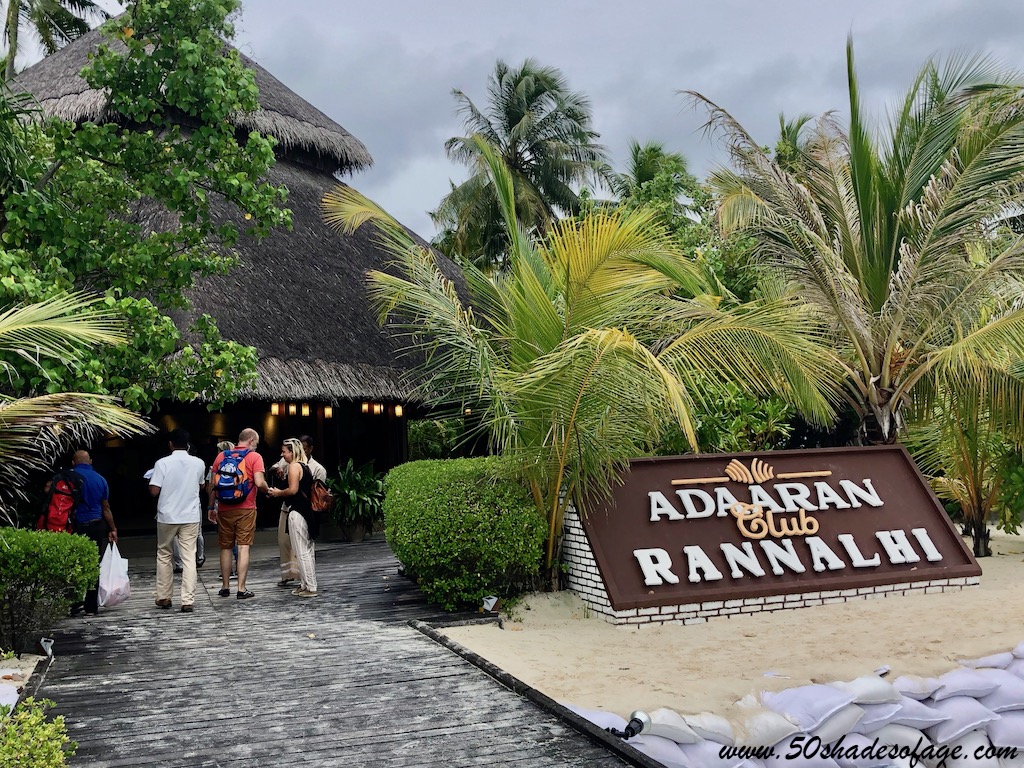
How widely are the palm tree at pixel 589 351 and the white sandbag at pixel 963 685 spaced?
2676 millimetres

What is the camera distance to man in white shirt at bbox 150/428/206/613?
8.40 m

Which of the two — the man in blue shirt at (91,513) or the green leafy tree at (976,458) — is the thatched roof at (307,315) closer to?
the man in blue shirt at (91,513)

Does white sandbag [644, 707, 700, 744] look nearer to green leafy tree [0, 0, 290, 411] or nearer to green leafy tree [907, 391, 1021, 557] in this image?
green leafy tree [0, 0, 290, 411]

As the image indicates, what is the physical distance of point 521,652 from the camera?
6.86 meters

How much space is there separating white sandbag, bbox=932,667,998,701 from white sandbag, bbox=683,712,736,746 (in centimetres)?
182

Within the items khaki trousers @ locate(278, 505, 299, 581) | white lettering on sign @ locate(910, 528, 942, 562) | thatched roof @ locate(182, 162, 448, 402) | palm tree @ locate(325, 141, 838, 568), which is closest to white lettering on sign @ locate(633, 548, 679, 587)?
palm tree @ locate(325, 141, 838, 568)

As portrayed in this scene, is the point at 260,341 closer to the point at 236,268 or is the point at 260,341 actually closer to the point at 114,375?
the point at 236,268

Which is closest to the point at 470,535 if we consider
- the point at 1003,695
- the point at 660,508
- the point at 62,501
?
the point at 660,508

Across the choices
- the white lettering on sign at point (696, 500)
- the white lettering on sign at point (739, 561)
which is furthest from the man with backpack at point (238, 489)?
the white lettering on sign at point (739, 561)

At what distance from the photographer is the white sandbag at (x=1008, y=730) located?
6535mm

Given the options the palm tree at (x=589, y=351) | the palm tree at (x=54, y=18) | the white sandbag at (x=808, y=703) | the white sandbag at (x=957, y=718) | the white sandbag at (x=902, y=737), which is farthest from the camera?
the palm tree at (x=54, y=18)

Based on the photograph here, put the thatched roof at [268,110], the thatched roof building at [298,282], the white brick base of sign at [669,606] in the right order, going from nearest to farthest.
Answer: the white brick base of sign at [669,606], the thatched roof building at [298,282], the thatched roof at [268,110]

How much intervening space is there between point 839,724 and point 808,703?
24 cm

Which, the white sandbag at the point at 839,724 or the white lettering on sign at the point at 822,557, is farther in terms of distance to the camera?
the white lettering on sign at the point at 822,557
